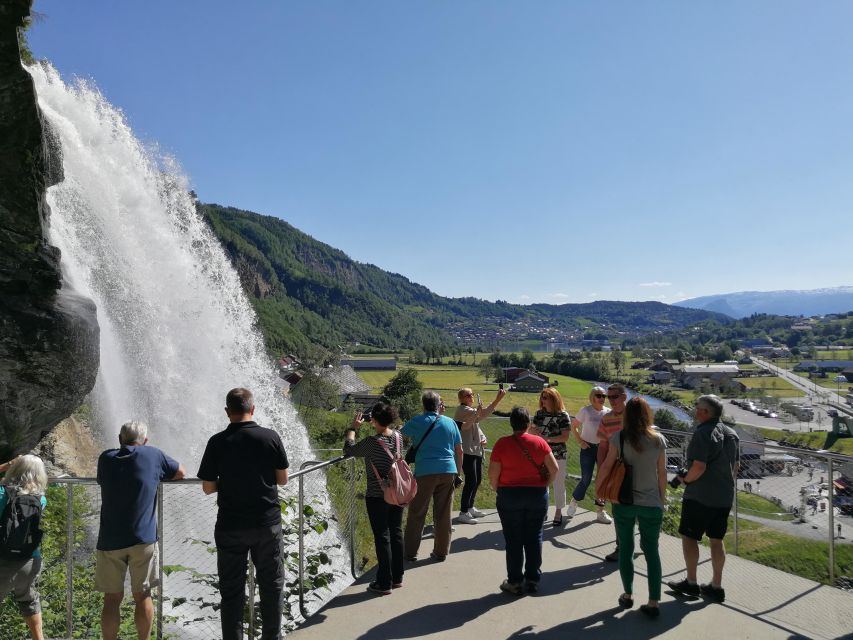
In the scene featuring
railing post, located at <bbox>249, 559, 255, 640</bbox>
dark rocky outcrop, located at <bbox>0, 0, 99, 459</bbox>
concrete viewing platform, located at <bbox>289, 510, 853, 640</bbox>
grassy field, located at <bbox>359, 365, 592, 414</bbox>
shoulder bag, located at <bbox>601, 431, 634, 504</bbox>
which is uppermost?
dark rocky outcrop, located at <bbox>0, 0, 99, 459</bbox>

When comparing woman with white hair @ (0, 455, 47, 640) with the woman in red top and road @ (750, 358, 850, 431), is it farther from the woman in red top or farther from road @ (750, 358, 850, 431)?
road @ (750, 358, 850, 431)

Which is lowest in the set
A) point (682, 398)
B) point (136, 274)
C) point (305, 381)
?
point (682, 398)

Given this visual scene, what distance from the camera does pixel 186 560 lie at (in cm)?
829

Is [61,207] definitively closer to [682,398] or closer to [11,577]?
[11,577]

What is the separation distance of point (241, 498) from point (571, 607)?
320cm

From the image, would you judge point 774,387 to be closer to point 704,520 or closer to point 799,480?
point 799,480

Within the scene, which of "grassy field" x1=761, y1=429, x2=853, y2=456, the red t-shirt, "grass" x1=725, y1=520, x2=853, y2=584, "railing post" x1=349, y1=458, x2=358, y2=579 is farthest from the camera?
"grassy field" x1=761, y1=429, x2=853, y2=456

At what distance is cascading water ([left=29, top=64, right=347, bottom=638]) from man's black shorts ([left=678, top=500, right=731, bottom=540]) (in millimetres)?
7888

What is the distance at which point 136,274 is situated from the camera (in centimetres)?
1386

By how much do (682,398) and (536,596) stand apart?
121 m

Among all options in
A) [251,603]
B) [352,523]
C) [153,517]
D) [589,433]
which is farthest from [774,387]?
[153,517]

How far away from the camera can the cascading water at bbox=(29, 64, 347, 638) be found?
39.5ft

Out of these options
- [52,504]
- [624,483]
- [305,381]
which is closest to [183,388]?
[52,504]

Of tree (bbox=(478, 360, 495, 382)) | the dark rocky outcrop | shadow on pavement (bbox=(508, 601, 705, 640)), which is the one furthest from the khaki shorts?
tree (bbox=(478, 360, 495, 382))
